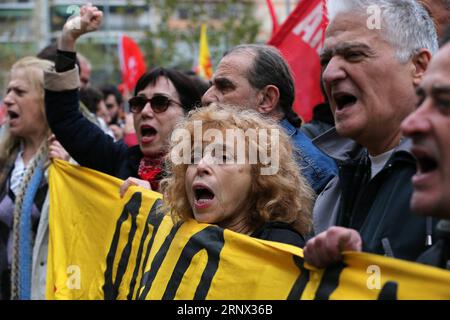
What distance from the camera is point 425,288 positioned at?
2463 millimetres

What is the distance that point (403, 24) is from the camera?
333cm

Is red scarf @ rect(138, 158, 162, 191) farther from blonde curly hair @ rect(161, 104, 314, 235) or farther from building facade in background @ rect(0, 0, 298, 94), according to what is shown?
building facade in background @ rect(0, 0, 298, 94)

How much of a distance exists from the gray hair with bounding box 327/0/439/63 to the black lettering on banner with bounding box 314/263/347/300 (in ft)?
2.78

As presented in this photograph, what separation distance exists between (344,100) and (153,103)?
184 cm

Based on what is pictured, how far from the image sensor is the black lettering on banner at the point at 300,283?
289 cm

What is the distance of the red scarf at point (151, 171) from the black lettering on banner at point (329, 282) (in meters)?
2.18

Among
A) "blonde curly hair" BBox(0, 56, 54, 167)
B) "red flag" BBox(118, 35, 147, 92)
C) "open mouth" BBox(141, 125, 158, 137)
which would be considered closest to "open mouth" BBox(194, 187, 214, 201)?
"open mouth" BBox(141, 125, 158, 137)

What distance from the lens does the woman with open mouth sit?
5.63 m

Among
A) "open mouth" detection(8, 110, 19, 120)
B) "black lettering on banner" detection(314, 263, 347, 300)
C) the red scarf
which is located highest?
"black lettering on banner" detection(314, 263, 347, 300)

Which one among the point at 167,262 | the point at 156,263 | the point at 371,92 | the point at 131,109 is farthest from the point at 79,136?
the point at 371,92

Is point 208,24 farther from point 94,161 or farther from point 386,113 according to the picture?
point 386,113

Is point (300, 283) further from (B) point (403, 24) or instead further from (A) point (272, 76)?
(A) point (272, 76)

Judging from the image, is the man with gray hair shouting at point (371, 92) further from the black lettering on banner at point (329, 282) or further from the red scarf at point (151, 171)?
the red scarf at point (151, 171)
